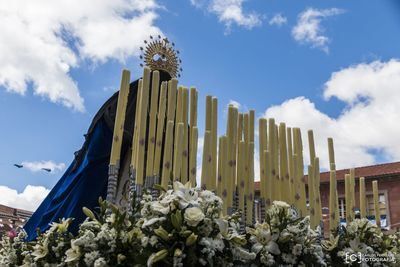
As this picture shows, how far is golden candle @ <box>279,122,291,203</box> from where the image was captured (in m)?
4.37

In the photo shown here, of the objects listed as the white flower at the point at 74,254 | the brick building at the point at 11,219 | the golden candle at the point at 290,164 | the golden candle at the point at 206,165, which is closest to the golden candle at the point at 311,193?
the golden candle at the point at 290,164

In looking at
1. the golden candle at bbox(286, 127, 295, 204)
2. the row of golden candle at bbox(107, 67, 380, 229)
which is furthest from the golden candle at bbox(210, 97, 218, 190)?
the golden candle at bbox(286, 127, 295, 204)

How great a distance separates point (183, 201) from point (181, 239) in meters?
0.23

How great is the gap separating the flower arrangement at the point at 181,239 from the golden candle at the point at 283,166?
1.90 feet

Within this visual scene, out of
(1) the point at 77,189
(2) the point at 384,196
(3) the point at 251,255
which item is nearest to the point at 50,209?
(1) the point at 77,189

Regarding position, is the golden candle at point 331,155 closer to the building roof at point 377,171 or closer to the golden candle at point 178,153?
the golden candle at point 178,153

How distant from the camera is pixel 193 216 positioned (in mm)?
2543

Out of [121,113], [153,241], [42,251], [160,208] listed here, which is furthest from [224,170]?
[42,251]

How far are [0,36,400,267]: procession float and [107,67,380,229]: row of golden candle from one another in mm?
10

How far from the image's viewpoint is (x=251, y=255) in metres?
2.93

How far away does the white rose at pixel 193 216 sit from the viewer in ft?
8.34

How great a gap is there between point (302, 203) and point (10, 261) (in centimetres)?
286

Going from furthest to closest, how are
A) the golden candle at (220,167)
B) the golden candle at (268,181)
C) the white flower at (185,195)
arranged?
1. the golden candle at (268,181)
2. the golden candle at (220,167)
3. the white flower at (185,195)

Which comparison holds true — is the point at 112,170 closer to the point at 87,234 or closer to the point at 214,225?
the point at 87,234
